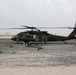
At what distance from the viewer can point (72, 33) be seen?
3831 cm

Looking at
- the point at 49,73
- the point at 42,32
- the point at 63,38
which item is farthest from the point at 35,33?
the point at 49,73

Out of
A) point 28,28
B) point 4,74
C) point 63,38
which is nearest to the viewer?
point 4,74

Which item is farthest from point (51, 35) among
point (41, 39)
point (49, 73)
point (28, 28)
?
point (49, 73)

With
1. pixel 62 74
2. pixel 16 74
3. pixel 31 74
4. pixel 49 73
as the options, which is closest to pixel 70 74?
pixel 62 74

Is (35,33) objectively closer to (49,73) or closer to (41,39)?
(41,39)

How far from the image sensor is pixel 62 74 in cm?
854

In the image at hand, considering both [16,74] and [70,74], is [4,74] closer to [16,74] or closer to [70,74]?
[16,74]

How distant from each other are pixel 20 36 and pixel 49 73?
26909 millimetres

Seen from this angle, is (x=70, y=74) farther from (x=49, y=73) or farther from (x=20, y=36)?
(x=20, y=36)

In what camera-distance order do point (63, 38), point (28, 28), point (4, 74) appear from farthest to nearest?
point (63, 38), point (28, 28), point (4, 74)

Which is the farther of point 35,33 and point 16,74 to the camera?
point 35,33

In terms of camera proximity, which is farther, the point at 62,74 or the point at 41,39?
the point at 41,39

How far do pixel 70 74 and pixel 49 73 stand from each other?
843mm

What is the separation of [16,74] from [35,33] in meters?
27.0
